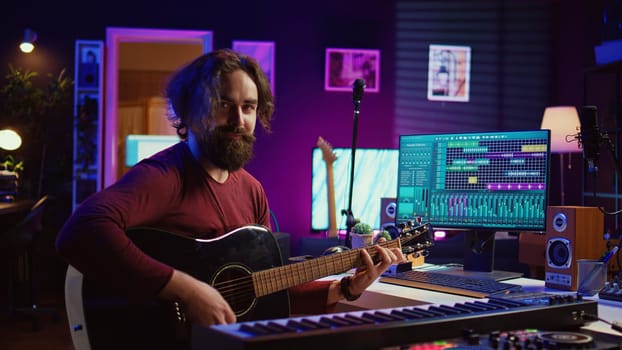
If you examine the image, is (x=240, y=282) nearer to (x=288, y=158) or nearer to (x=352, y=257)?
(x=352, y=257)

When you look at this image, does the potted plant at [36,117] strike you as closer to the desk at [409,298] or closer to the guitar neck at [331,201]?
the guitar neck at [331,201]

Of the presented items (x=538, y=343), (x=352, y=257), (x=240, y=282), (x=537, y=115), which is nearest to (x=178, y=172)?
(x=240, y=282)

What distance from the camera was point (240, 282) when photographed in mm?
1729

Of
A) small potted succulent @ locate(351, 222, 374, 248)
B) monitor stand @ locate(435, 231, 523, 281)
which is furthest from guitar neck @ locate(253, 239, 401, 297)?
monitor stand @ locate(435, 231, 523, 281)

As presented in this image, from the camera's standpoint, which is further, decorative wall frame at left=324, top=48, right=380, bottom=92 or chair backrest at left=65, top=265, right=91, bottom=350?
decorative wall frame at left=324, top=48, right=380, bottom=92

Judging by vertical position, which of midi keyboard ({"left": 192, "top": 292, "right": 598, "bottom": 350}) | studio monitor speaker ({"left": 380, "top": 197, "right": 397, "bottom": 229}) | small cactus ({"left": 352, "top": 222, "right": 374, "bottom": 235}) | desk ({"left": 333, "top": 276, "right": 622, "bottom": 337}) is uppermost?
studio monitor speaker ({"left": 380, "top": 197, "right": 397, "bottom": 229})

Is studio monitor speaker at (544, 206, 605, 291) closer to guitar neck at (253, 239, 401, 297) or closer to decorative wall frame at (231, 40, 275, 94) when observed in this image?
guitar neck at (253, 239, 401, 297)

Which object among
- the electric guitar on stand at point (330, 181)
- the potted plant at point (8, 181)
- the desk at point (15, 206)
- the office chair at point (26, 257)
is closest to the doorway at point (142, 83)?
the potted plant at point (8, 181)

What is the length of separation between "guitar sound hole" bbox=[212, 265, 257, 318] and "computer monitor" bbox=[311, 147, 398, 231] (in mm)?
3719

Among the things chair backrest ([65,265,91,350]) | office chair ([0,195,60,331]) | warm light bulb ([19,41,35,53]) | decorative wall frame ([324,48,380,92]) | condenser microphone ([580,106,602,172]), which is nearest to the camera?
chair backrest ([65,265,91,350])

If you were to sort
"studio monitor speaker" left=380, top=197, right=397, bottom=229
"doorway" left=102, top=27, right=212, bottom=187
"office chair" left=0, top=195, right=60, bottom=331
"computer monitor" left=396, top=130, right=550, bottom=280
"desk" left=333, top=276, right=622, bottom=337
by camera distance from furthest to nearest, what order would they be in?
"doorway" left=102, top=27, right=212, bottom=187, "office chair" left=0, top=195, right=60, bottom=331, "studio monitor speaker" left=380, top=197, right=397, bottom=229, "computer monitor" left=396, top=130, right=550, bottom=280, "desk" left=333, top=276, right=622, bottom=337

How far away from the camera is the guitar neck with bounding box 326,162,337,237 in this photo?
4793mm

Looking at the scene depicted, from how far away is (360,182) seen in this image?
5547mm

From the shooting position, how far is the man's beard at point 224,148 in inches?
74.2
